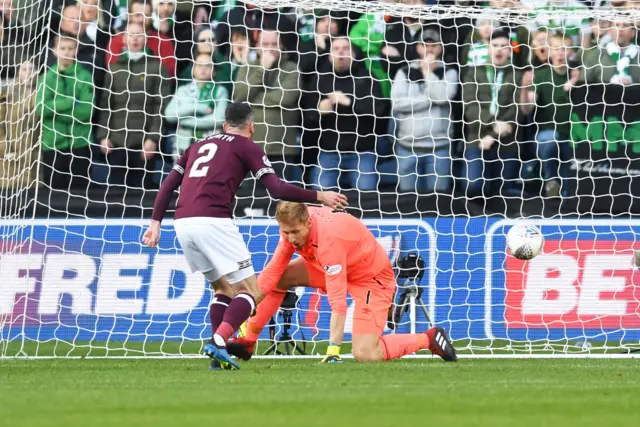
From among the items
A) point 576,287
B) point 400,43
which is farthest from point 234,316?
point 400,43

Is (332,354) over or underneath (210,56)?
underneath

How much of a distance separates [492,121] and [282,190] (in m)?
5.18

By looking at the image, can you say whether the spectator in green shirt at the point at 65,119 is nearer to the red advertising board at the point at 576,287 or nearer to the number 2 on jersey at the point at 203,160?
the number 2 on jersey at the point at 203,160

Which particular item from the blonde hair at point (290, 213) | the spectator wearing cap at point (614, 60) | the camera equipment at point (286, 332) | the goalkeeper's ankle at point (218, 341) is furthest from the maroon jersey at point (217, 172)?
the spectator wearing cap at point (614, 60)

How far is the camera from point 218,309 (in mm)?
9125

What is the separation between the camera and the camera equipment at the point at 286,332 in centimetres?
1097

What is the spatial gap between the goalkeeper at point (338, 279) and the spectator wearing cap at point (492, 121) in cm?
371

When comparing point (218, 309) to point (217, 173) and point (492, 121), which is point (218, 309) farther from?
point (492, 121)

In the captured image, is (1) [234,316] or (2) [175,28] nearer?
(1) [234,316]

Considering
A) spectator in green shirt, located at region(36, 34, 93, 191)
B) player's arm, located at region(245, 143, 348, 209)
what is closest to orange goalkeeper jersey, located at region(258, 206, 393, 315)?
player's arm, located at region(245, 143, 348, 209)

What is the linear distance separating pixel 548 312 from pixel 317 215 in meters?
3.63

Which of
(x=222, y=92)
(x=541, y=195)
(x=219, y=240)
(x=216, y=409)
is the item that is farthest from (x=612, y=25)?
(x=216, y=409)

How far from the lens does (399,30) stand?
44.4ft

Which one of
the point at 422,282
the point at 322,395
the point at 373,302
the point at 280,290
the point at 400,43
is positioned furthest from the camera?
the point at 400,43
